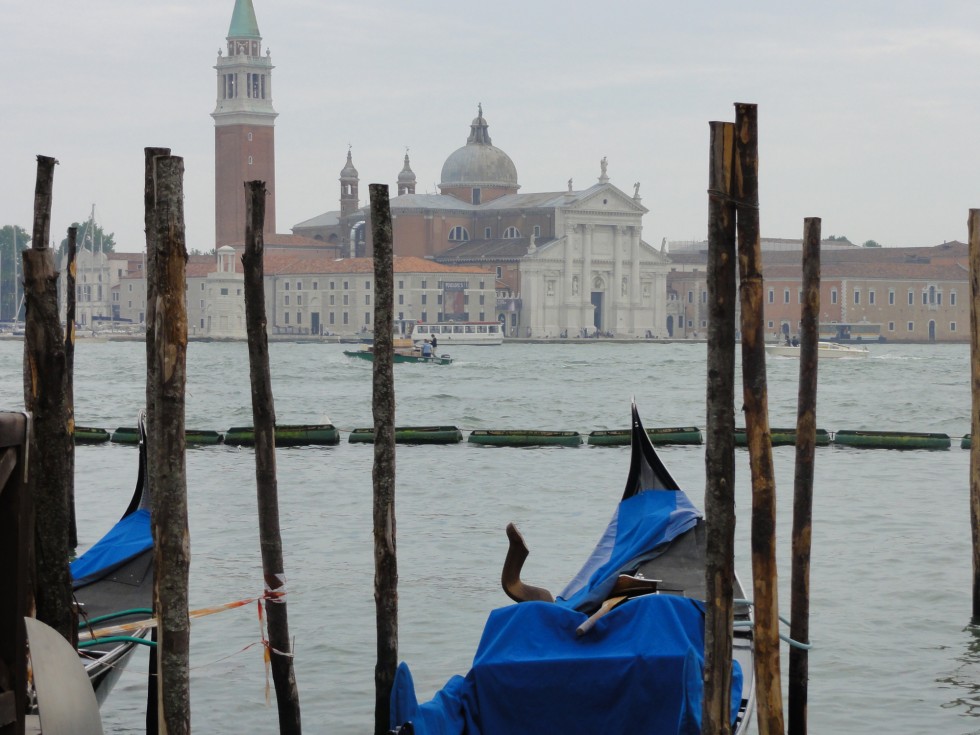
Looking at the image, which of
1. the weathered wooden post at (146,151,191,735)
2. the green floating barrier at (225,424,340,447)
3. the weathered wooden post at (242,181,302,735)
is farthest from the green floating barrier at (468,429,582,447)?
the weathered wooden post at (146,151,191,735)

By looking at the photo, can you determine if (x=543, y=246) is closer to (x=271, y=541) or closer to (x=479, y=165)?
(x=479, y=165)

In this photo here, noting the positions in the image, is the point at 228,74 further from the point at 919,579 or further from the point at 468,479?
the point at 919,579

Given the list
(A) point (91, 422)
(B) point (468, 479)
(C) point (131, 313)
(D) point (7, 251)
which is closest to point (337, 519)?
(B) point (468, 479)

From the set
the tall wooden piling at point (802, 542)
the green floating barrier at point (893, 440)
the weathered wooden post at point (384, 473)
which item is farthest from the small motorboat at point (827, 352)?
the weathered wooden post at point (384, 473)

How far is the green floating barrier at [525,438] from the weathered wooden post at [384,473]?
870cm

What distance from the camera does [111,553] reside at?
4324mm

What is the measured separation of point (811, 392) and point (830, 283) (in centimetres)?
4581

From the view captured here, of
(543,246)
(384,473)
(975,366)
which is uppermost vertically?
(543,246)

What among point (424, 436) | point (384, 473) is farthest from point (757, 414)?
point (424, 436)


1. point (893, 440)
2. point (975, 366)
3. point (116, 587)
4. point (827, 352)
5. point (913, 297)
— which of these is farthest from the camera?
point (913, 297)

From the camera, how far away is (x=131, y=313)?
52531 mm

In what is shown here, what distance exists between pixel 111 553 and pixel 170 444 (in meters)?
1.55

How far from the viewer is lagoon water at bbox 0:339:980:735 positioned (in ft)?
14.8

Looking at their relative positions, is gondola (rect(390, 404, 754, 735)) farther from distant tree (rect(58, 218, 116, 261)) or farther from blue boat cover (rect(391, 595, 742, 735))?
distant tree (rect(58, 218, 116, 261))
